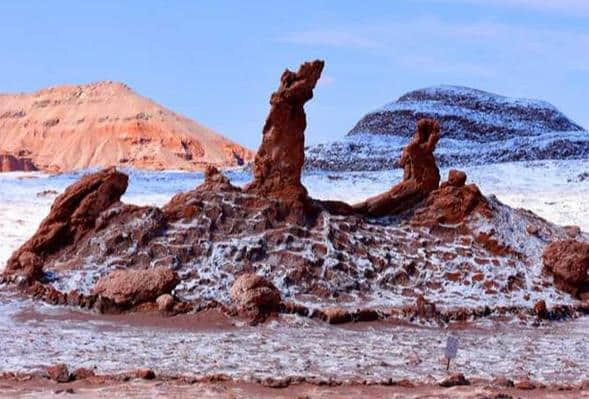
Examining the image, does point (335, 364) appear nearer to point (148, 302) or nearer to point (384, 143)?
point (148, 302)

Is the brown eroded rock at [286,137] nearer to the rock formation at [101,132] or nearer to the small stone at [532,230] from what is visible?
the small stone at [532,230]

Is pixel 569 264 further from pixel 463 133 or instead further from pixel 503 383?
pixel 463 133

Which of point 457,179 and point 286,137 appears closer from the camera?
point 286,137

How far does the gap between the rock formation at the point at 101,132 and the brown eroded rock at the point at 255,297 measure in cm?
7106

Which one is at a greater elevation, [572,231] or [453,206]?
[453,206]

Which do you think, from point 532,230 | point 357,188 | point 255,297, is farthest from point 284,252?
point 357,188

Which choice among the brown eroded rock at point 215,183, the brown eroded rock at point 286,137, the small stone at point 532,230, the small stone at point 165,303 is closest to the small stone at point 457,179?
the small stone at point 532,230

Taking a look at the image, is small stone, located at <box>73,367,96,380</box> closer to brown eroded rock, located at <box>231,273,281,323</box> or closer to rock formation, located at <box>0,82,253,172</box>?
brown eroded rock, located at <box>231,273,281,323</box>

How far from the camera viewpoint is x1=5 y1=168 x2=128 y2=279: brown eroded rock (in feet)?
52.5

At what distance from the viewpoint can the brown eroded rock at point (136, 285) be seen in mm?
14258

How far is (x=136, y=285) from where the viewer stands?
14336 mm

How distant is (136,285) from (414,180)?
18.6 ft

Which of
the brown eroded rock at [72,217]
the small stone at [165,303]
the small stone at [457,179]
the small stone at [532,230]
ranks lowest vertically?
the small stone at [165,303]

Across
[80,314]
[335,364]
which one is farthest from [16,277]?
[335,364]
